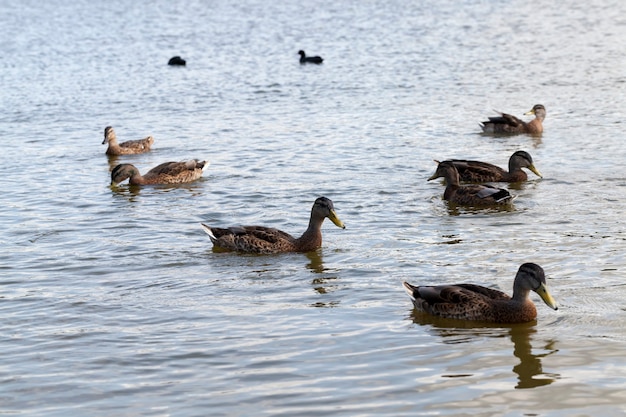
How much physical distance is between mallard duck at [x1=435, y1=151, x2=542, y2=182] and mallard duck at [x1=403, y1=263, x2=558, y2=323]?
6.66m

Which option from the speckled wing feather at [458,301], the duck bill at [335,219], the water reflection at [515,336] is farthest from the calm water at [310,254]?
the duck bill at [335,219]

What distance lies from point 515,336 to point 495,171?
7.52 m

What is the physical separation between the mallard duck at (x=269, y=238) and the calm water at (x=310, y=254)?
21 cm

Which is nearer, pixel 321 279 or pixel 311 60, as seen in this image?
pixel 321 279

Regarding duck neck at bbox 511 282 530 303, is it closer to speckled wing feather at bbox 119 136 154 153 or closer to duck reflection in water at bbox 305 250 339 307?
duck reflection in water at bbox 305 250 339 307

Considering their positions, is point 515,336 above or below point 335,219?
below

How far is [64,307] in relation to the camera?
10.8 m

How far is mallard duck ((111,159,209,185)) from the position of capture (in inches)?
692

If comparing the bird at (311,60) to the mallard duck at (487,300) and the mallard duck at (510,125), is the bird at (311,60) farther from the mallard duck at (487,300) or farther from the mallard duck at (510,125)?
the mallard duck at (487,300)

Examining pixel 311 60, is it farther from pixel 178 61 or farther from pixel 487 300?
pixel 487 300

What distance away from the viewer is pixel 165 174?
58.3 feet

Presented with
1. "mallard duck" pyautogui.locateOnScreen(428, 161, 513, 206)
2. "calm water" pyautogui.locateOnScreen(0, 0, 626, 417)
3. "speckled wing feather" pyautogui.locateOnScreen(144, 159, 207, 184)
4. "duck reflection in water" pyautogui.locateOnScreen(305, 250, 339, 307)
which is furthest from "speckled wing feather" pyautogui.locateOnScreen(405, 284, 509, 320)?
"speckled wing feather" pyautogui.locateOnScreen(144, 159, 207, 184)

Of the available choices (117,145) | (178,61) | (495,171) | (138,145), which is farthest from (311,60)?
(495,171)

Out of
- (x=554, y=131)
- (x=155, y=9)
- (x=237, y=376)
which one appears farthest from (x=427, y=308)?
(x=155, y=9)
